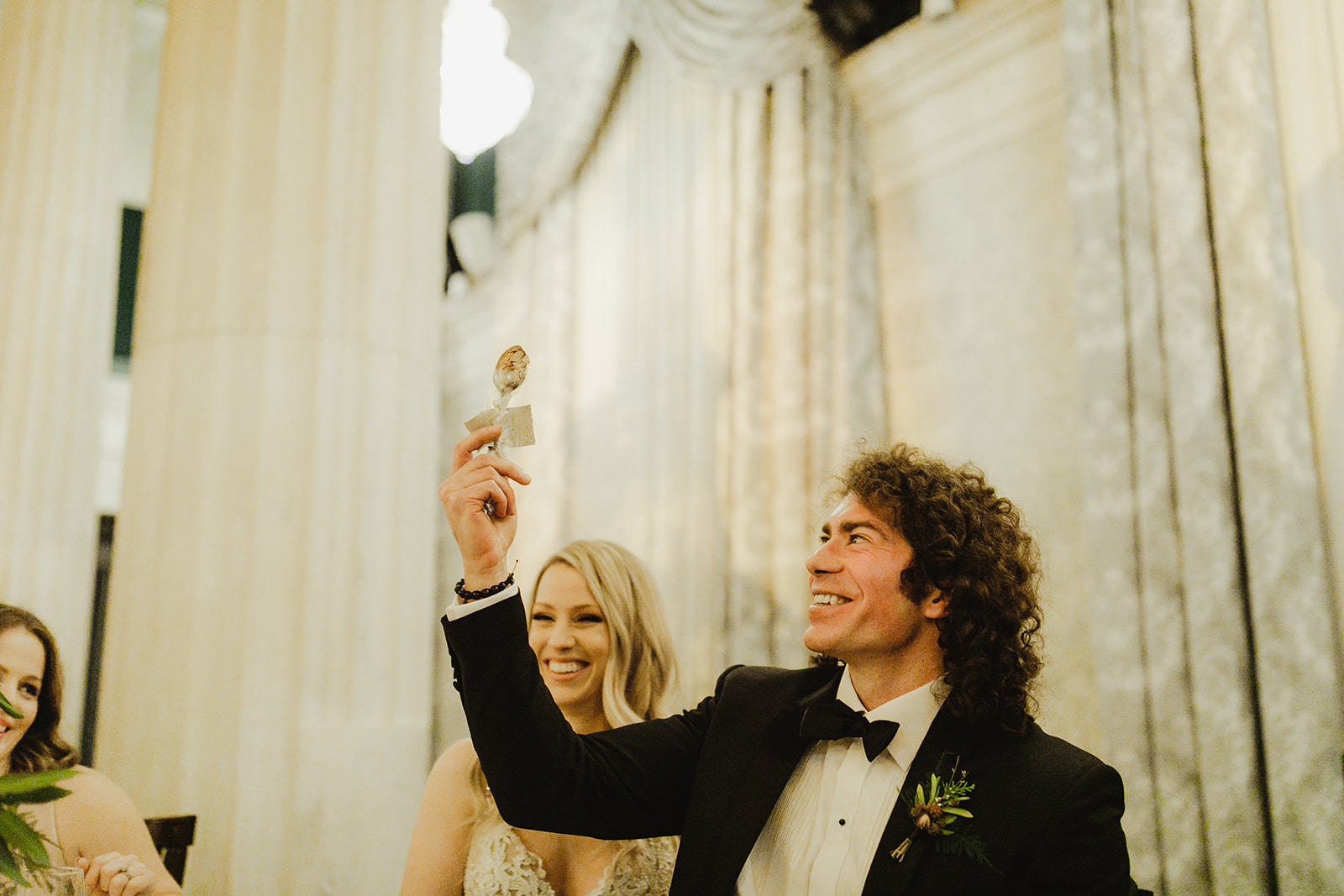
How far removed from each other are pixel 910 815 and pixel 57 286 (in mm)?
4110

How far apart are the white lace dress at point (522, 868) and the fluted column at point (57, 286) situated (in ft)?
7.78

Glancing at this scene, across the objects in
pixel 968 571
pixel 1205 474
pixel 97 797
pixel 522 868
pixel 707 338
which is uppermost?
pixel 707 338

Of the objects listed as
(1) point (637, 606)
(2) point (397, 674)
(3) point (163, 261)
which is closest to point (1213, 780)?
(1) point (637, 606)

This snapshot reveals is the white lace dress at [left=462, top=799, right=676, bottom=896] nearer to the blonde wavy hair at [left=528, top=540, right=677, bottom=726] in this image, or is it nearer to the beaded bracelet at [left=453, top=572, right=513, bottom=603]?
the blonde wavy hair at [left=528, top=540, right=677, bottom=726]

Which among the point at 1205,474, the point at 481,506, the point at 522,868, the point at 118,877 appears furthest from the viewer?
the point at 1205,474

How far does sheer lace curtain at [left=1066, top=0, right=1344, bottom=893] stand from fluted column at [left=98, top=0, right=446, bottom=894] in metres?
1.96

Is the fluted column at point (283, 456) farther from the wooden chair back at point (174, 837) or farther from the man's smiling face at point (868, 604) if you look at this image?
the man's smiling face at point (868, 604)

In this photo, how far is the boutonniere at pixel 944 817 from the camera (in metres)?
1.54

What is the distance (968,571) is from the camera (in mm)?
1896

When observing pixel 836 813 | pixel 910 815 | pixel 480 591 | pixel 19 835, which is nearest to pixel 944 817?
pixel 910 815

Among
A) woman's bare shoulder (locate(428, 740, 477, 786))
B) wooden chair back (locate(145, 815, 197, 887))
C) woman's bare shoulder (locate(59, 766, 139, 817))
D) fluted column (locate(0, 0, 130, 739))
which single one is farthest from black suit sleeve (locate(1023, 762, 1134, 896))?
fluted column (locate(0, 0, 130, 739))

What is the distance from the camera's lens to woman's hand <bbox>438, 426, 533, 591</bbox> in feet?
4.73

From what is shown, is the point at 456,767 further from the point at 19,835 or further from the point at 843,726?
the point at 19,835

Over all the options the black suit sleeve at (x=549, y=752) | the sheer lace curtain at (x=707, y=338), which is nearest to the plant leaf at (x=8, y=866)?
the black suit sleeve at (x=549, y=752)
